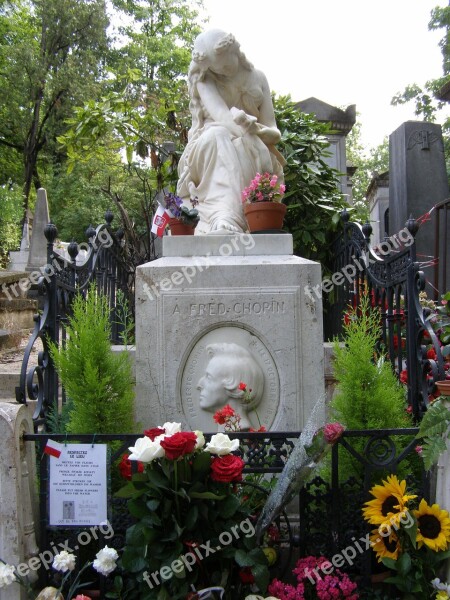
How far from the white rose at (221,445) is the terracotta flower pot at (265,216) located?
203 centimetres

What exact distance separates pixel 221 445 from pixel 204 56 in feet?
12.5

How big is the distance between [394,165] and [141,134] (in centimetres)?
396

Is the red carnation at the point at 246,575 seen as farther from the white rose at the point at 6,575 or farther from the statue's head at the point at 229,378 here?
the statue's head at the point at 229,378

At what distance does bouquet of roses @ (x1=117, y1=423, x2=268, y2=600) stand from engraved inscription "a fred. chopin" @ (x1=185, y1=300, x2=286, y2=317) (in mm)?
1342

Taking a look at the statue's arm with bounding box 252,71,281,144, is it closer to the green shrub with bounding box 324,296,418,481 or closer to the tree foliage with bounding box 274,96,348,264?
the tree foliage with bounding box 274,96,348,264

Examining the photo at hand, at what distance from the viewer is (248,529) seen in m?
2.49

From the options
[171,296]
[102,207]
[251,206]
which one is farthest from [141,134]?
[102,207]

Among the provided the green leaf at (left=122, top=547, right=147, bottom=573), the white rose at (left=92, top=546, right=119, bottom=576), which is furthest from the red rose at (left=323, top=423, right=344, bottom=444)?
the white rose at (left=92, top=546, right=119, bottom=576)

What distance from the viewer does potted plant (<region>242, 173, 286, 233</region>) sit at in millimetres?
4230

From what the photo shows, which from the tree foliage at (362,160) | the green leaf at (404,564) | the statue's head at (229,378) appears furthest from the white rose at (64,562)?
the tree foliage at (362,160)

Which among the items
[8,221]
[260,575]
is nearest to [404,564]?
[260,575]

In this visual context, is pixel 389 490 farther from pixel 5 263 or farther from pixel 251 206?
pixel 5 263

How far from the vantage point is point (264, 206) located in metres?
4.23

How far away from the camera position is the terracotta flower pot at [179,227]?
4.37 meters
